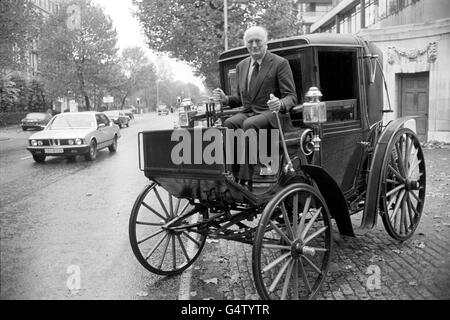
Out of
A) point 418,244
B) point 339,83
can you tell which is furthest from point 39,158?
point 418,244

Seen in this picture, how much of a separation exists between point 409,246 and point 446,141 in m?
13.6

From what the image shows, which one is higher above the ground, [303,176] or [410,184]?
[303,176]

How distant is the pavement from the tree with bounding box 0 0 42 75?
22.4m

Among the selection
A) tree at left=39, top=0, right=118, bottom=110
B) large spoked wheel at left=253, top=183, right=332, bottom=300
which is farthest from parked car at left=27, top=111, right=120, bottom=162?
tree at left=39, top=0, right=118, bottom=110

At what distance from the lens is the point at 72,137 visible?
49.8 ft

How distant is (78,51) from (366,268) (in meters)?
45.9

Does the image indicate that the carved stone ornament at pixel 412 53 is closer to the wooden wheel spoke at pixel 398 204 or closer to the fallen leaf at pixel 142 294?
the wooden wheel spoke at pixel 398 204

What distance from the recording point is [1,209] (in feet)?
27.7

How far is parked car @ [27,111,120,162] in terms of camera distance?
1510 cm

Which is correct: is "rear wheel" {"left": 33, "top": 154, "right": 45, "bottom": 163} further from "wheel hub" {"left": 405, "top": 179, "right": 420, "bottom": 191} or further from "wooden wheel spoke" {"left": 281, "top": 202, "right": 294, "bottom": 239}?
"wooden wheel spoke" {"left": 281, "top": 202, "right": 294, "bottom": 239}

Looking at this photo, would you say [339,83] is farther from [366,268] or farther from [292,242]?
[292,242]

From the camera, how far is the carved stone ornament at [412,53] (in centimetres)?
1758

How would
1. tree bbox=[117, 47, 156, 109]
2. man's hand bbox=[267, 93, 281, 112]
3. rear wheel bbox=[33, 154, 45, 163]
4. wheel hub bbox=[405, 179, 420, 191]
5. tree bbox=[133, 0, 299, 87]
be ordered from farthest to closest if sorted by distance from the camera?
tree bbox=[117, 47, 156, 109] < tree bbox=[133, 0, 299, 87] < rear wheel bbox=[33, 154, 45, 163] < wheel hub bbox=[405, 179, 420, 191] < man's hand bbox=[267, 93, 281, 112]
